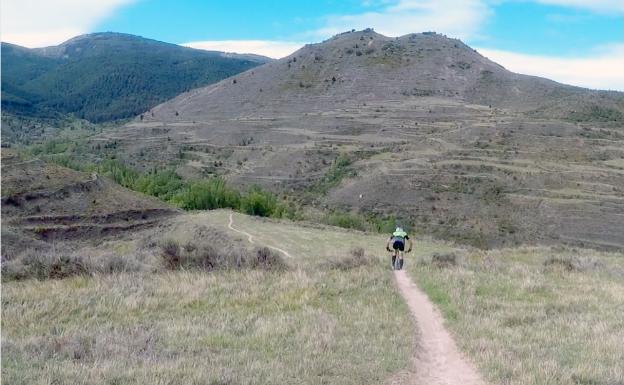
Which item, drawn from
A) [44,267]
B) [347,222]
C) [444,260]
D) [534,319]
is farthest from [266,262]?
[347,222]

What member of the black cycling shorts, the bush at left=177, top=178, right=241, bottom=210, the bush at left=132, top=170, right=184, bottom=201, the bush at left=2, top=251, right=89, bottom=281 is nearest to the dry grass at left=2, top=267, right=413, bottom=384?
the bush at left=2, top=251, right=89, bottom=281

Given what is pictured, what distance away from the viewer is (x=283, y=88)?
125312mm

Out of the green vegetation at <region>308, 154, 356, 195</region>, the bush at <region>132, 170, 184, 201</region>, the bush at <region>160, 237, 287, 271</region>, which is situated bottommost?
the bush at <region>132, 170, 184, 201</region>

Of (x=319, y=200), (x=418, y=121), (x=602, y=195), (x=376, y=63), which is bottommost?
(x=319, y=200)

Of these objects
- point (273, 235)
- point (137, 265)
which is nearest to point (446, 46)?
point (273, 235)

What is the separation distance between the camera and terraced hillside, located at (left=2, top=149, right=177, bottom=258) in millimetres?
45031

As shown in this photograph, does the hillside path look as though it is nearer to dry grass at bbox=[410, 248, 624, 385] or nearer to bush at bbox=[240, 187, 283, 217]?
dry grass at bbox=[410, 248, 624, 385]

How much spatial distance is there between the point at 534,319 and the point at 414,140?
3030 inches

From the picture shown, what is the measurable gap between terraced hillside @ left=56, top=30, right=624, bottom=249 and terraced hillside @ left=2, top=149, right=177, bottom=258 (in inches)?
1030

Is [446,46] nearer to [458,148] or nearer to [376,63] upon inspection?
[376,63]

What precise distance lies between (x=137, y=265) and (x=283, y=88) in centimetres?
11199

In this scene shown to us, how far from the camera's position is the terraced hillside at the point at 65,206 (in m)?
45.0

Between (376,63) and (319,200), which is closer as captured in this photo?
(319,200)

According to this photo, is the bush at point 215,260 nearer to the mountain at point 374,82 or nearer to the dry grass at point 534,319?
the dry grass at point 534,319
